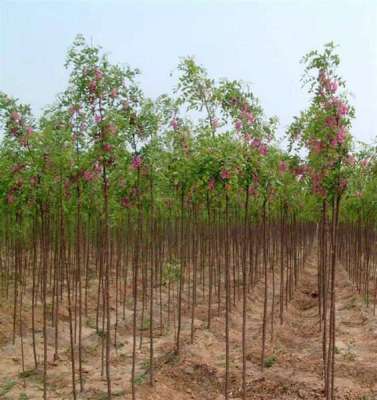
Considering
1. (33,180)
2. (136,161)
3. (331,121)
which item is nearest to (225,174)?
(136,161)

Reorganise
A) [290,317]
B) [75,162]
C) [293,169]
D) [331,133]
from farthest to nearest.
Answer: [290,317] < [293,169] < [75,162] < [331,133]

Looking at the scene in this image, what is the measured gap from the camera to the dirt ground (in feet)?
28.9

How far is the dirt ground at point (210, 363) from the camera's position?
8.80 meters

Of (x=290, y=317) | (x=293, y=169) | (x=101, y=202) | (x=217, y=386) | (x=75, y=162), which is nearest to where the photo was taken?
(x=75, y=162)

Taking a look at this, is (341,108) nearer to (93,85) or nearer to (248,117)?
(248,117)

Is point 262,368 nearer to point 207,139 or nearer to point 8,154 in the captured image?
point 207,139

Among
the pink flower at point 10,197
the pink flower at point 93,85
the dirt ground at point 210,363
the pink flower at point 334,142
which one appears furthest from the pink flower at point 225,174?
the dirt ground at point 210,363

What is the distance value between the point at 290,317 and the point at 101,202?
6.65 m

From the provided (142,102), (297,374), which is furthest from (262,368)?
(142,102)

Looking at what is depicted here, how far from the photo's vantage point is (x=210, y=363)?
1028 cm

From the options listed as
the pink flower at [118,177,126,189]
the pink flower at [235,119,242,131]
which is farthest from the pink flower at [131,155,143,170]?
the pink flower at [235,119,242,131]

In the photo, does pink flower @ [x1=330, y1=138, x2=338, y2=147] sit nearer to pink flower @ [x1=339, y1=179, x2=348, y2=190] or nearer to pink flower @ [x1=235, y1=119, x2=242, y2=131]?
pink flower @ [x1=339, y1=179, x2=348, y2=190]

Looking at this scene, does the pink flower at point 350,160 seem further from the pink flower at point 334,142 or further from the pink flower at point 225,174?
the pink flower at point 225,174

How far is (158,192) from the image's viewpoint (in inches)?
383
